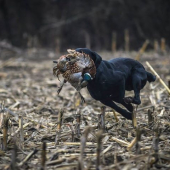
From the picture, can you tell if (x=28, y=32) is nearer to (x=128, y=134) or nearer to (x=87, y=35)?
(x=87, y=35)

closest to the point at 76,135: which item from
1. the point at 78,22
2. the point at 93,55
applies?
the point at 93,55

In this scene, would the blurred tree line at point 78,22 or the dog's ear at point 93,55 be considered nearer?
the dog's ear at point 93,55

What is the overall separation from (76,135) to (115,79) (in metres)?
0.80

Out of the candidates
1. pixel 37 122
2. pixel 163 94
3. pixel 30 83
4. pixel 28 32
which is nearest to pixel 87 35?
pixel 28 32

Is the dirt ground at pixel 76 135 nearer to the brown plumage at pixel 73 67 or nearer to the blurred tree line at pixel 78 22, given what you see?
the brown plumage at pixel 73 67

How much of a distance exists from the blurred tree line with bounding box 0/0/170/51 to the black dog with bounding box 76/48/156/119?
1433 cm

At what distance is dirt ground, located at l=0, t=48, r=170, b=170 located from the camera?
10.4 feet

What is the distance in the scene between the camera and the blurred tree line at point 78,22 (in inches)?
746

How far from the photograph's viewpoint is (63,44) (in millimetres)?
20750

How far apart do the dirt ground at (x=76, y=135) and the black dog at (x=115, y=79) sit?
0.23 m

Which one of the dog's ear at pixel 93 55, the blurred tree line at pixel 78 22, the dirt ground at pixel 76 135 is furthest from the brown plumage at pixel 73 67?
the blurred tree line at pixel 78 22

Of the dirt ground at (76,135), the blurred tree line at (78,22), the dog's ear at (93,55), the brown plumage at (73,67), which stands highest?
the blurred tree line at (78,22)

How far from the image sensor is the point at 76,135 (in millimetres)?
4137

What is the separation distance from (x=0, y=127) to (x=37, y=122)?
64cm
